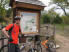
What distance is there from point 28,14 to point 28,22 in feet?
1.20

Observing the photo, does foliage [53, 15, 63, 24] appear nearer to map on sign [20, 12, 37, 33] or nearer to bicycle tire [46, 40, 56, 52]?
bicycle tire [46, 40, 56, 52]

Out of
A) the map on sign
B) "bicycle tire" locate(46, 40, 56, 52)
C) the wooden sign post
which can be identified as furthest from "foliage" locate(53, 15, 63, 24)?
the map on sign

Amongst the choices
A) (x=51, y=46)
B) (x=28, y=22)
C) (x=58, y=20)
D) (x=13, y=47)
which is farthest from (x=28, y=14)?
(x=58, y=20)

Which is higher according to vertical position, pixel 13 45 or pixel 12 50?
pixel 13 45

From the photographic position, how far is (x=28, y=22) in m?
4.49

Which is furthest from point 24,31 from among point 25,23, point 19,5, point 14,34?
point 14,34

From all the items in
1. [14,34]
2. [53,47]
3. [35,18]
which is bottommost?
Result: [53,47]

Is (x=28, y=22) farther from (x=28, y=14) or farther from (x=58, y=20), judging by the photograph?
(x=58, y=20)

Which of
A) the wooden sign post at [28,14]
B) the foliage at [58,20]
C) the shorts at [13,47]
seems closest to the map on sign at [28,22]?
the wooden sign post at [28,14]

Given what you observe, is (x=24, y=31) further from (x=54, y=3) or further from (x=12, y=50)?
(x=54, y=3)

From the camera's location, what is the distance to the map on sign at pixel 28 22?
4.38 meters

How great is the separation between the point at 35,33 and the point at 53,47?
1594 millimetres

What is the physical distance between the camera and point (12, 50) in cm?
319

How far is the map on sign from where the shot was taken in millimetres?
4376
